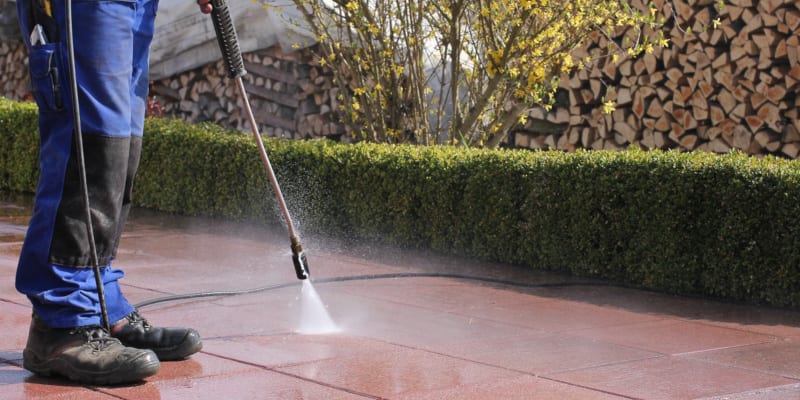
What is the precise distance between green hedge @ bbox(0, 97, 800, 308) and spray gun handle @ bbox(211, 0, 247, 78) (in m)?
2.60

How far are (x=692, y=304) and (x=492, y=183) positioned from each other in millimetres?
1482

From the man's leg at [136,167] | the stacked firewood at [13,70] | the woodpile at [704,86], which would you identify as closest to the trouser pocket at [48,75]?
the man's leg at [136,167]

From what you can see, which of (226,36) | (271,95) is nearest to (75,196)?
(226,36)

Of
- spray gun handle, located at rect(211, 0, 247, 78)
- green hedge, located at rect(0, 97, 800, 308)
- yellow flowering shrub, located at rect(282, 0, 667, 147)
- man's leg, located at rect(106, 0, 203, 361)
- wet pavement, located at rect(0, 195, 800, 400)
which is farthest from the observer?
yellow flowering shrub, located at rect(282, 0, 667, 147)

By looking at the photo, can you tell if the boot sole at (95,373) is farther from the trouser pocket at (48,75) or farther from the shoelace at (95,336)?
the trouser pocket at (48,75)

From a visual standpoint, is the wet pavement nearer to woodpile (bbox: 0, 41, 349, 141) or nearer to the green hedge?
the green hedge

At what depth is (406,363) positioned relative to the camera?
3.49m

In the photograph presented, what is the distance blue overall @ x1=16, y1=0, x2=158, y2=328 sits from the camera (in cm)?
307

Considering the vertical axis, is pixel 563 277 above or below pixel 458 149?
below

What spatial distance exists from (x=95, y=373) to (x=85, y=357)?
6cm

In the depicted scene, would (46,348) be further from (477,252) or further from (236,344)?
(477,252)

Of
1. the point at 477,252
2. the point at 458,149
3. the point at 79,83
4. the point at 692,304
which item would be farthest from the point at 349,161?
the point at 79,83

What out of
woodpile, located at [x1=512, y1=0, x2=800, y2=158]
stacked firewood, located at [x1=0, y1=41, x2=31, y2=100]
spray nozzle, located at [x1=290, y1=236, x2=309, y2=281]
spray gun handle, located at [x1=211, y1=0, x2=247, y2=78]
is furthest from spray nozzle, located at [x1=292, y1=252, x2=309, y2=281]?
stacked firewood, located at [x1=0, y1=41, x2=31, y2=100]

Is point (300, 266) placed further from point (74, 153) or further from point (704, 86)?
point (704, 86)
